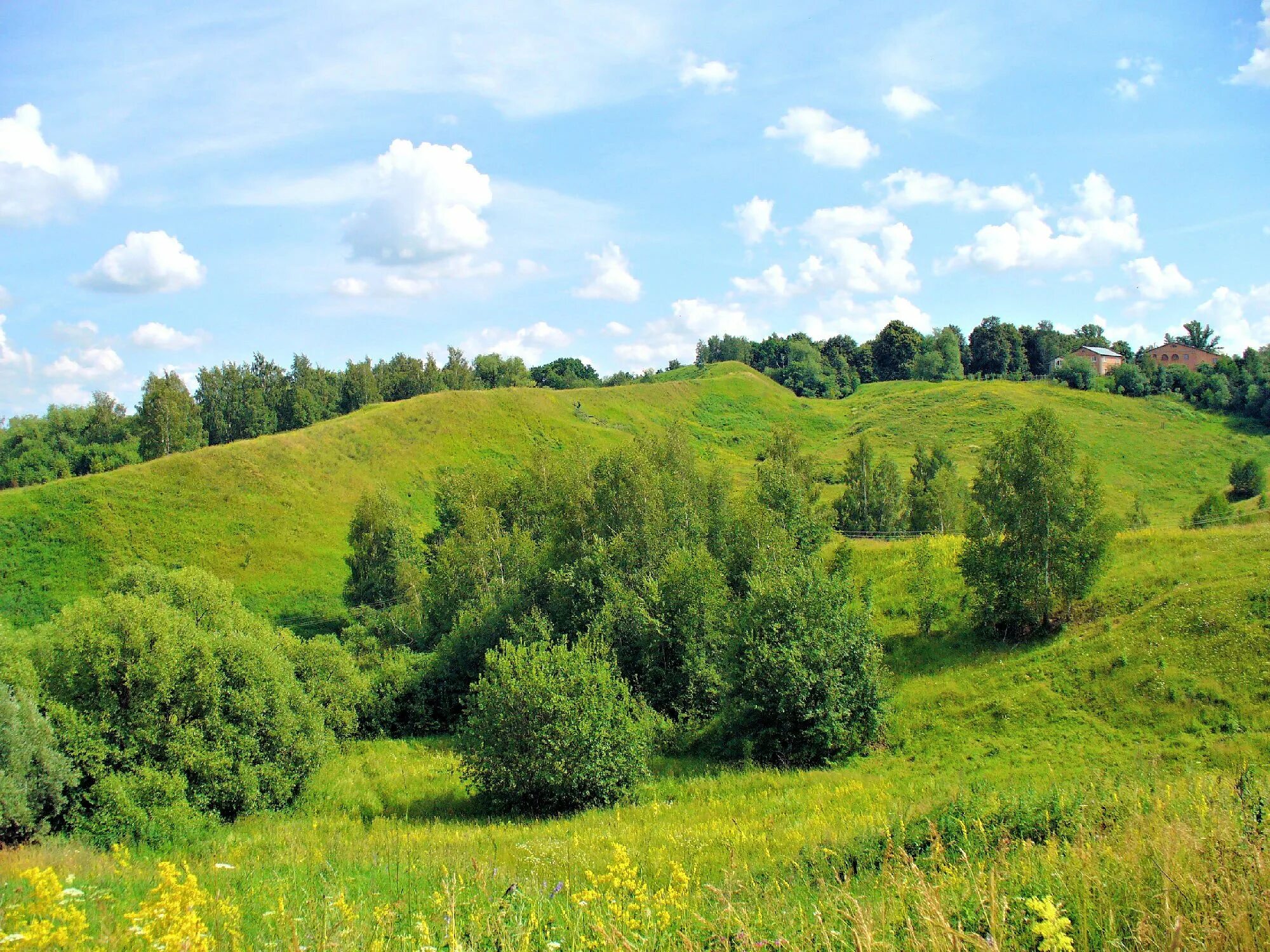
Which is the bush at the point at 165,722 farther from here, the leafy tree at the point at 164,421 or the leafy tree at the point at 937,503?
the leafy tree at the point at 164,421

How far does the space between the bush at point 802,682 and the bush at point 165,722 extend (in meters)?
15.9

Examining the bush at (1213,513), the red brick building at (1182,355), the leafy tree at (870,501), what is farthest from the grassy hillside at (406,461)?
the red brick building at (1182,355)

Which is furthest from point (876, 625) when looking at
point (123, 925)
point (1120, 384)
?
point (1120, 384)

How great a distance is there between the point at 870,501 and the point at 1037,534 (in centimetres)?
3204

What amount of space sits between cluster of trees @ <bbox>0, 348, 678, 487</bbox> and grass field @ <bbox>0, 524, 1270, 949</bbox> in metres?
72.4

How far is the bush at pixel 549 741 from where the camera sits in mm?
22125

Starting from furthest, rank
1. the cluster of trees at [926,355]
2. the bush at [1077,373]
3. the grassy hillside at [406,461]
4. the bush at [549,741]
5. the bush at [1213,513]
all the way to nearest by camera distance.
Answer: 1. the cluster of trees at [926,355]
2. the bush at [1077,373]
3. the grassy hillside at [406,461]
4. the bush at [1213,513]
5. the bush at [549,741]

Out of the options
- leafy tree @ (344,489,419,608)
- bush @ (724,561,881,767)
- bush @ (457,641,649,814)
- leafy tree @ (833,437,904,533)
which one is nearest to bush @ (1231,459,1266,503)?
leafy tree @ (833,437,904,533)

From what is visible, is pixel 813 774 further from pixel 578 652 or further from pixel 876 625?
pixel 876 625

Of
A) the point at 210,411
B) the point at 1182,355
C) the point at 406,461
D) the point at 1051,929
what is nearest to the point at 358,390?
the point at 210,411

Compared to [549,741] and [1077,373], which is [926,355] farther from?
[549,741]

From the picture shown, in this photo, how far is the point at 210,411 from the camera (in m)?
108

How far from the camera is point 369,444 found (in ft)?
263

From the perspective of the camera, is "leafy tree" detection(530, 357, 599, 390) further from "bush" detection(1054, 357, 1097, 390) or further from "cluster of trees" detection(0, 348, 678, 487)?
"bush" detection(1054, 357, 1097, 390)
